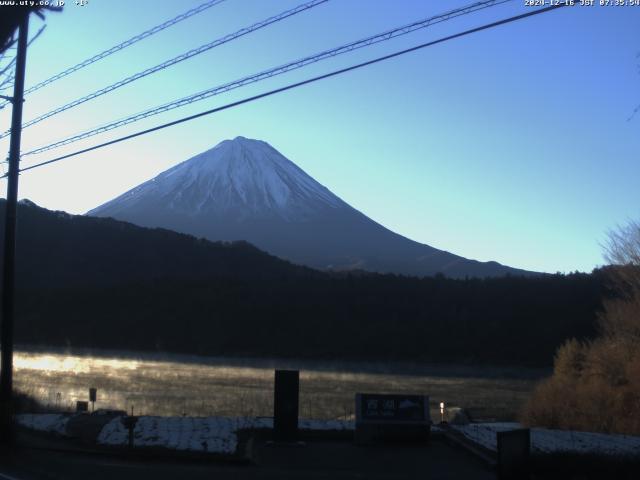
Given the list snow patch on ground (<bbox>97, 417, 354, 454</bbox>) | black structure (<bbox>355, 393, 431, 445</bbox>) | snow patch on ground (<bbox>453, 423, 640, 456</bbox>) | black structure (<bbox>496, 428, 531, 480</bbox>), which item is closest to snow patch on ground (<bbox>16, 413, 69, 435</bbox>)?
snow patch on ground (<bbox>97, 417, 354, 454</bbox>)

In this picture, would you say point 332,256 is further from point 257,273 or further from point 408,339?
point 408,339

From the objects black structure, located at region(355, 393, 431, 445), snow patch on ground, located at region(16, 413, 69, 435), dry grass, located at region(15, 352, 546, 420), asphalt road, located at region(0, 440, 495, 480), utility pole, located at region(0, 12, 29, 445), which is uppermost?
utility pole, located at region(0, 12, 29, 445)

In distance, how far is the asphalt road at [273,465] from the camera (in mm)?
12695

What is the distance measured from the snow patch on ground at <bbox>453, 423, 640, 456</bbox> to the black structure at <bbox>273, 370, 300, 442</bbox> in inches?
143

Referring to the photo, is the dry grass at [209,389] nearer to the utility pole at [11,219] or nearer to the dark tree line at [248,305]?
the utility pole at [11,219]

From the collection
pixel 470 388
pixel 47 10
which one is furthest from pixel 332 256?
pixel 47 10

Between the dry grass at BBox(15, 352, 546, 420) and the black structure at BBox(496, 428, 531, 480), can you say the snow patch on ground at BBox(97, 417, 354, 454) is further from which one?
the dry grass at BBox(15, 352, 546, 420)

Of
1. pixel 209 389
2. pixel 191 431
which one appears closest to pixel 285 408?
pixel 191 431

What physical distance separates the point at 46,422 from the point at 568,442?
34.7 feet

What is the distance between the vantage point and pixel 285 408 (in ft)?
52.4

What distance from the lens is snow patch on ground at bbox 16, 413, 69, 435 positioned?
16781mm

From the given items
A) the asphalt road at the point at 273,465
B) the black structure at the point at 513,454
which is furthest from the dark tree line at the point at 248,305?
the black structure at the point at 513,454

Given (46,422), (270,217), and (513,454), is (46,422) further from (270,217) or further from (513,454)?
(270,217)

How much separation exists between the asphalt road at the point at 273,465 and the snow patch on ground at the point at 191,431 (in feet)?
2.25
